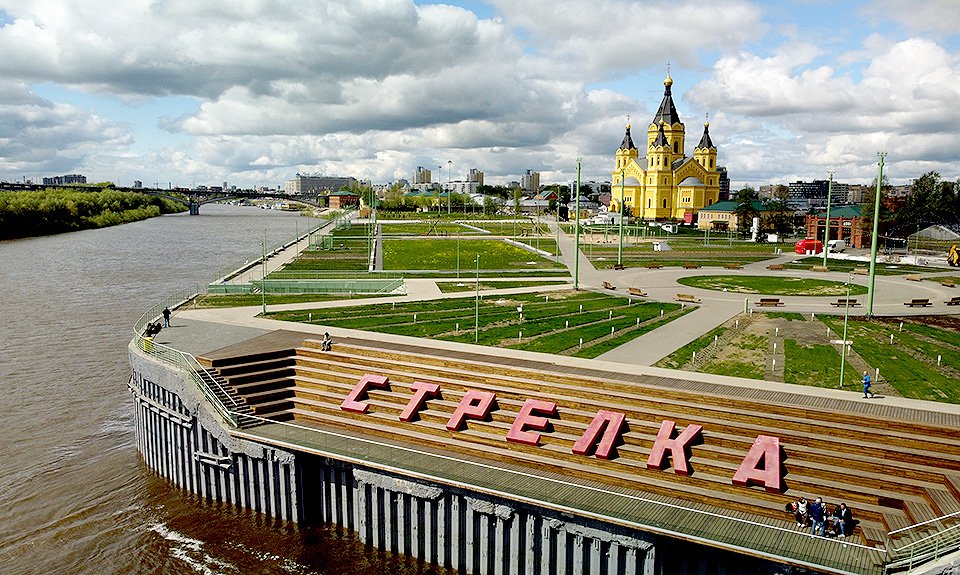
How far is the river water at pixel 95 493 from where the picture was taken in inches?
A: 913

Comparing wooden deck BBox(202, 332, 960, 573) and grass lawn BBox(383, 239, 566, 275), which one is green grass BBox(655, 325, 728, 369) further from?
grass lawn BBox(383, 239, 566, 275)

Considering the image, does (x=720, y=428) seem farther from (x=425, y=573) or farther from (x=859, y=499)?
(x=425, y=573)

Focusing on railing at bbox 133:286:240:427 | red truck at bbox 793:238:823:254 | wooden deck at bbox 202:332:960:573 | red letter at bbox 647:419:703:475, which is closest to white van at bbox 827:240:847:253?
red truck at bbox 793:238:823:254

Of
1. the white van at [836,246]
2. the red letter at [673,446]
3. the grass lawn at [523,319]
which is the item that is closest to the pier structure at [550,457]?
the red letter at [673,446]

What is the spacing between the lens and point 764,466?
2139 centimetres

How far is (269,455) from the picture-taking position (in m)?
25.4

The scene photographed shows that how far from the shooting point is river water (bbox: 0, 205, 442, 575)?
2319 centimetres

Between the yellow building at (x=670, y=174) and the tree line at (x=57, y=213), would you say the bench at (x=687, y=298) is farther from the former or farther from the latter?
the tree line at (x=57, y=213)

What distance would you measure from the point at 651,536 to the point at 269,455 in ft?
46.9

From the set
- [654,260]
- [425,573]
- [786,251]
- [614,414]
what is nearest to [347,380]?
[425,573]

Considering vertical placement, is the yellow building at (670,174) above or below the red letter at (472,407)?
above

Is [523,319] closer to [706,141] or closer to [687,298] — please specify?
[687,298]

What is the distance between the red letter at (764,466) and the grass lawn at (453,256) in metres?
43.2

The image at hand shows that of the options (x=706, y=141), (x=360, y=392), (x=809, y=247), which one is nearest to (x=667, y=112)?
(x=706, y=141)
